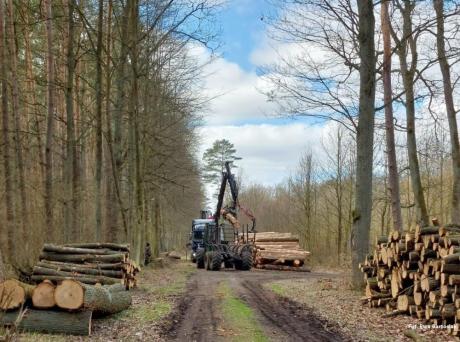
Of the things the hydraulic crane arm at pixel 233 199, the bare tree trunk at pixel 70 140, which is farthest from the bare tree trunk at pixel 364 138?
the hydraulic crane arm at pixel 233 199

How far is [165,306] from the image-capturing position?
11164 millimetres

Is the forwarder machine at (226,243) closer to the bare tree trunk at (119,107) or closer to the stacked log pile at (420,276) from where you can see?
the bare tree trunk at (119,107)

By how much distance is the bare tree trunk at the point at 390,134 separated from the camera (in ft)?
55.1

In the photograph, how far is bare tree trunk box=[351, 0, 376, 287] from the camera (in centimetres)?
1303

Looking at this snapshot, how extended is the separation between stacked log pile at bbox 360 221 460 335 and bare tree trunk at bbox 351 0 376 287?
0.91 m

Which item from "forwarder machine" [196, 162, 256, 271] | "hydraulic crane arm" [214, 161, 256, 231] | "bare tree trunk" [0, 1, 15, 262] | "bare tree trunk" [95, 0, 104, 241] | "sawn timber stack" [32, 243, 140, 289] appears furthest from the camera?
"hydraulic crane arm" [214, 161, 256, 231]

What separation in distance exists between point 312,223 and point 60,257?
80.2 feet

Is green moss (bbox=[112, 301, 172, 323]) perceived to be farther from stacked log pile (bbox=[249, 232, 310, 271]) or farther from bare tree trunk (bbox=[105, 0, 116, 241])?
stacked log pile (bbox=[249, 232, 310, 271])

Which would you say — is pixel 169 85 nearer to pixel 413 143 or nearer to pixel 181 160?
pixel 181 160

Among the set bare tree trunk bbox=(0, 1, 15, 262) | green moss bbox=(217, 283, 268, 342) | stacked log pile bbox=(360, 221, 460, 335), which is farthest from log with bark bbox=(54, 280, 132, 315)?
stacked log pile bbox=(360, 221, 460, 335)

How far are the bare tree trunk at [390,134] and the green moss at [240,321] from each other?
22.2 ft

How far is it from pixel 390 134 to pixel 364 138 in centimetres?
453

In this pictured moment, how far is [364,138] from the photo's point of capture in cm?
1305

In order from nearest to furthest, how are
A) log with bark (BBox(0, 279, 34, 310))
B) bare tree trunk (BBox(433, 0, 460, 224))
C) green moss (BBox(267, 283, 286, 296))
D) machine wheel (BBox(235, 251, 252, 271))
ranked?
log with bark (BBox(0, 279, 34, 310)) → green moss (BBox(267, 283, 286, 296)) → bare tree trunk (BBox(433, 0, 460, 224)) → machine wheel (BBox(235, 251, 252, 271))
